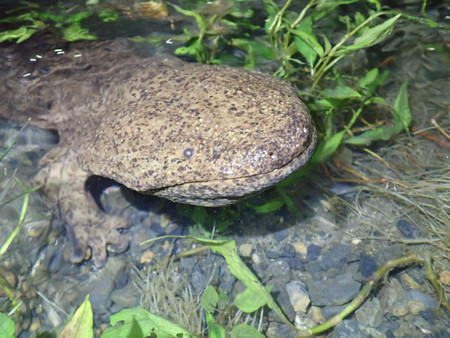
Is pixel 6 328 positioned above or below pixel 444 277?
above

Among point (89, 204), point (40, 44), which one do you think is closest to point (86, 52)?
point (40, 44)

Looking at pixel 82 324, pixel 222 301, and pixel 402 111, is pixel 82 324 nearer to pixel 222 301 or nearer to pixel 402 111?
pixel 222 301

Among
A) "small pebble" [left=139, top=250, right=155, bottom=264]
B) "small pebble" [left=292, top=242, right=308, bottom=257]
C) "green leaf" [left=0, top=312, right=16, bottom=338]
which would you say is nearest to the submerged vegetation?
"green leaf" [left=0, top=312, right=16, bottom=338]

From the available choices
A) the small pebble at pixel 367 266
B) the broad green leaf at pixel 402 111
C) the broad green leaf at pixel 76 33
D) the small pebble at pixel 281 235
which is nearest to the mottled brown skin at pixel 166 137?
the broad green leaf at pixel 76 33

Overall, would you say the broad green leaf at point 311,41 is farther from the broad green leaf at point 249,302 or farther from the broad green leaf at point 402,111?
the broad green leaf at point 249,302

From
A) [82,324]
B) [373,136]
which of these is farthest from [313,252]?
[82,324]

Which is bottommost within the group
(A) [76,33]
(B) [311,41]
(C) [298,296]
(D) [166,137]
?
(C) [298,296]

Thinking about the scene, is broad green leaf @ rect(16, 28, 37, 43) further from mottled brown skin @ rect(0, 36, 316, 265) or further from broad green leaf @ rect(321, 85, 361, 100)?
broad green leaf @ rect(321, 85, 361, 100)

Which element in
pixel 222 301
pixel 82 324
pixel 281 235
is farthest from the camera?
pixel 281 235
